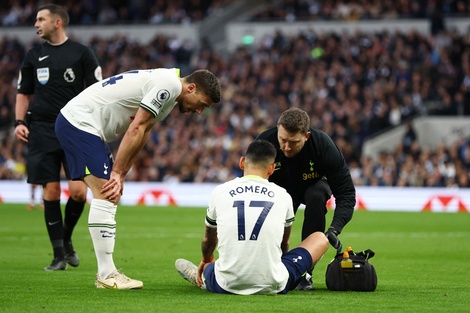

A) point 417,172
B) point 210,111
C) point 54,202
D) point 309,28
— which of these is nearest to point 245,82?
point 210,111

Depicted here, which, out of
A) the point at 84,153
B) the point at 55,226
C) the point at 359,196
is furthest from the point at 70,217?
the point at 359,196

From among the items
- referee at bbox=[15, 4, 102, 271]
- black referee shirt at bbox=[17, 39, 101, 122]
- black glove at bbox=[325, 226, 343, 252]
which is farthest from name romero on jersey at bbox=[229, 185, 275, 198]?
black referee shirt at bbox=[17, 39, 101, 122]

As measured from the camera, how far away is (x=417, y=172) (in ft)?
87.0

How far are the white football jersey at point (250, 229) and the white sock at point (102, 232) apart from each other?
3.96 ft

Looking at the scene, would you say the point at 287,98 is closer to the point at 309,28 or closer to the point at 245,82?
the point at 245,82

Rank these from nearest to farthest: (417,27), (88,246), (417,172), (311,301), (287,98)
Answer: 1. (311,301)
2. (88,246)
3. (417,172)
4. (287,98)
5. (417,27)

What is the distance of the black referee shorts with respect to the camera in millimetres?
10297

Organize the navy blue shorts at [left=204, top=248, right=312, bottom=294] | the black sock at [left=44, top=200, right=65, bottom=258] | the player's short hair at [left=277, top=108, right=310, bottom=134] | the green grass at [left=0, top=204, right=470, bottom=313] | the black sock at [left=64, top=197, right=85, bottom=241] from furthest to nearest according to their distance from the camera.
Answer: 1. the black sock at [left=64, top=197, right=85, bottom=241]
2. the black sock at [left=44, top=200, right=65, bottom=258]
3. the player's short hair at [left=277, top=108, right=310, bottom=134]
4. the navy blue shorts at [left=204, top=248, right=312, bottom=294]
5. the green grass at [left=0, top=204, right=470, bottom=313]

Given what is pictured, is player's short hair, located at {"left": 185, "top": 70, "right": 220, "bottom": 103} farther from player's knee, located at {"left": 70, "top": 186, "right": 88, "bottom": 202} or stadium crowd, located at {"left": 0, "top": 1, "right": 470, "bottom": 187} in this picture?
stadium crowd, located at {"left": 0, "top": 1, "right": 470, "bottom": 187}

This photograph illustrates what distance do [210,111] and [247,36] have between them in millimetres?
6293

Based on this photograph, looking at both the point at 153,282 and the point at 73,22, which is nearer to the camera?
the point at 153,282

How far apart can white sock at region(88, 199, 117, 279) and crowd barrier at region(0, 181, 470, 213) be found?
15.0 meters

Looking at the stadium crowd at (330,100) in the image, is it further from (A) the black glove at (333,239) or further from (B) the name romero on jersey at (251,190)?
(B) the name romero on jersey at (251,190)

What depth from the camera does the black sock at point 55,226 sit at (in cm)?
1022
